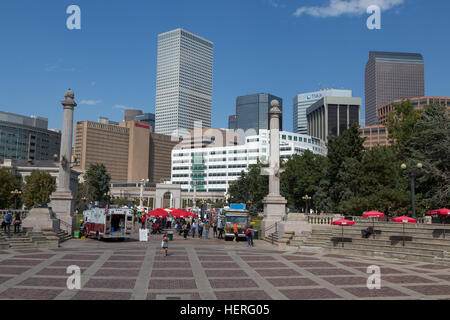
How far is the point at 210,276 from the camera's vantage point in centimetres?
1767

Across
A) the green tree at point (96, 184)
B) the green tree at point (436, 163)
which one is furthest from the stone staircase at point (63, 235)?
the green tree at point (96, 184)

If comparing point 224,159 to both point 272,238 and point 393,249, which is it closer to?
point 272,238

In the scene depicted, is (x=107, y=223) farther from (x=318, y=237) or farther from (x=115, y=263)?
(x=318, y=237)

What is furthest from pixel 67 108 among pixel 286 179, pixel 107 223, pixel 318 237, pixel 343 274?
pixel 286 179

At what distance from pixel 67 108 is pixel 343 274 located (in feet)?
107

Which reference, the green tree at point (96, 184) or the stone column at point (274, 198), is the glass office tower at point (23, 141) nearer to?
the green tree at point (96, 184)

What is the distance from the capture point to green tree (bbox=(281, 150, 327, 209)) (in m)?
68.2

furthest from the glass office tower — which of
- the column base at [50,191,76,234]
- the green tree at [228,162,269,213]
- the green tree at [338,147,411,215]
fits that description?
the green tree at [338,147,411,215]

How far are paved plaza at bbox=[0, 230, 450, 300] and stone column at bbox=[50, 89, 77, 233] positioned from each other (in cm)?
1248

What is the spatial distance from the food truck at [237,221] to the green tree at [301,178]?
3041cm

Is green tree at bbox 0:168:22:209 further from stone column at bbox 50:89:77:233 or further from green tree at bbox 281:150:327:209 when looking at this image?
green tree at bbox 281:150:327:209

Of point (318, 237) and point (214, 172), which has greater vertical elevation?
point (214, 172)

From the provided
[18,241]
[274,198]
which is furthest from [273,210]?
[18,241]
